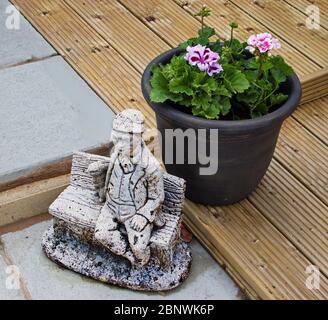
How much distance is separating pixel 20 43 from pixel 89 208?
3.80 feet

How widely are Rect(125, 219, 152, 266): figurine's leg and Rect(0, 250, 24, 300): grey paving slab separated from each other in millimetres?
397

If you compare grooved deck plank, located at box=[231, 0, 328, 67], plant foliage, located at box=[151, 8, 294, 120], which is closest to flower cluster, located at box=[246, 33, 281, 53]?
plant foliage, located at box=[151, 8, 294, 120]

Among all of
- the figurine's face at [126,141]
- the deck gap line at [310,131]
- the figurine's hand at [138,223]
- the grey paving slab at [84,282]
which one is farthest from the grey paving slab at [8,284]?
the deck gap line at [310,131]

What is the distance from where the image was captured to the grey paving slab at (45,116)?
235cm

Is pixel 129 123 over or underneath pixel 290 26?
→ over

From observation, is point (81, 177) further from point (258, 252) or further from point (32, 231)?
point (258, 252)

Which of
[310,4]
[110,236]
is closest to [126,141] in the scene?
[110,236]

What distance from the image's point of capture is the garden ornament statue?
6.42ft

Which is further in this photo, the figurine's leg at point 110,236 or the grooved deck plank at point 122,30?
the grooved deck plank at point 122,30

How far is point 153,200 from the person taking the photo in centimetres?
201

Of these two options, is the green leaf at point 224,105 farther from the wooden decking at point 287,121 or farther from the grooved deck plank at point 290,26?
the grooved deck plank at point 290,26

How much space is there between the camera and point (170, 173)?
2289 millimetres

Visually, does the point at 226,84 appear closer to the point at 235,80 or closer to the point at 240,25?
the point at 235,80

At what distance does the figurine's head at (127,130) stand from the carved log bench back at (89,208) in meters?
0.19
